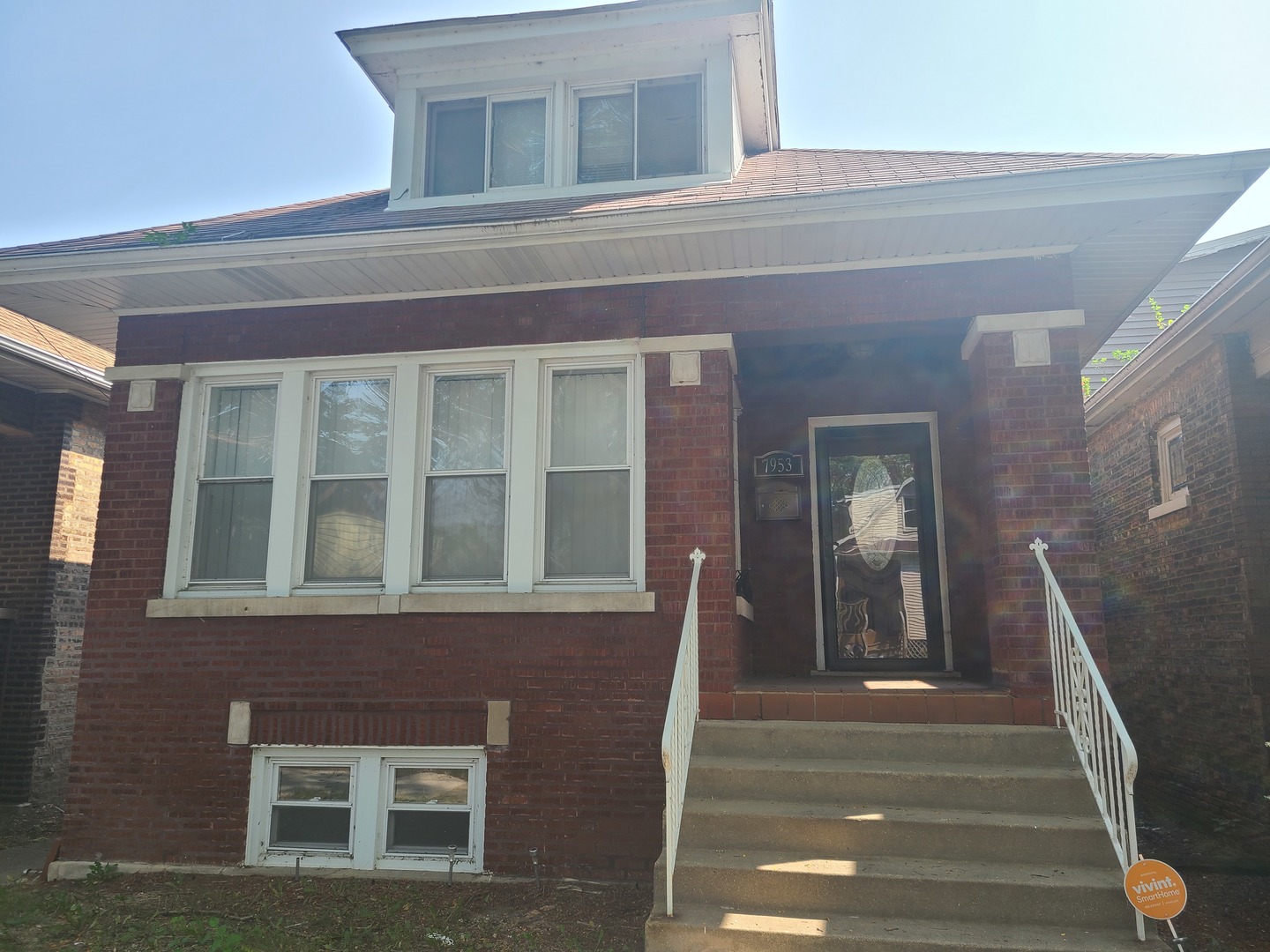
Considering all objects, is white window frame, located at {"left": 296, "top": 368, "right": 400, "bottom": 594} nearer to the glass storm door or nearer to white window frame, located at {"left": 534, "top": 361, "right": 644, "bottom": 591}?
white window frame, located at {"left": 534, "top": 361, "right": 644, "bottom": 591}

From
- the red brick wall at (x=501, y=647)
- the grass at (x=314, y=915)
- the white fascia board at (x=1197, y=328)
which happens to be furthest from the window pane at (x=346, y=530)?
the white fascia board at (x=1197, y=328)

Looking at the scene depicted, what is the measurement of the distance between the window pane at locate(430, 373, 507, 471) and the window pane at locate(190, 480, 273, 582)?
4.05 feet

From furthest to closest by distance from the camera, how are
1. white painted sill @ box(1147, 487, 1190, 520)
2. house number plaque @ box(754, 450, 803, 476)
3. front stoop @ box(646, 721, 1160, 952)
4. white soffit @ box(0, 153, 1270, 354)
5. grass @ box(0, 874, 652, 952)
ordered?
white painted sill @ box(1147, 487, 1190, 520)
house number plaque @ box(754, 450, 803, 476)
white soffit @ box(0, 153, 1270, 354)
grass @ box(0, 874, 652, 952)
front stoop @ box(646, 721, 1160, 952)

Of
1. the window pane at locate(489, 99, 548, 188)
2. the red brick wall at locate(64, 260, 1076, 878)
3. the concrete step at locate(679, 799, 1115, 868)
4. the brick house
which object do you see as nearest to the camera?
the concrete step at locate(679, 799, 1115, 868)

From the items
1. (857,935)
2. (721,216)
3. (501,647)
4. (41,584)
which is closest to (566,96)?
(721,216)

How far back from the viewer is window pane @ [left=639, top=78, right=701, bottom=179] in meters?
6.83

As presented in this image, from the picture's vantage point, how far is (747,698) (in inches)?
209

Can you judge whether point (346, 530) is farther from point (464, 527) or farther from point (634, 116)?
point (634, 116)

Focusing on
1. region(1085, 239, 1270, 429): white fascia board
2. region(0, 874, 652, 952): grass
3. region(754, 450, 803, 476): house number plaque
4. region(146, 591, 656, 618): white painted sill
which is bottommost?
region(0, 874, 652, 952): grass

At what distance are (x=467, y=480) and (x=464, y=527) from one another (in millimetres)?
315

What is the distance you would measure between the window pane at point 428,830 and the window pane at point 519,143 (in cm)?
448

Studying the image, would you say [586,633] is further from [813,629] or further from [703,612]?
[813,629]

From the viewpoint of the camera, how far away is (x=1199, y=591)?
25.1ft

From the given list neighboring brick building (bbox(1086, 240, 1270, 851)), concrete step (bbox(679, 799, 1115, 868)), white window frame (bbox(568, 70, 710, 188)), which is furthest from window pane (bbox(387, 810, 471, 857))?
neighboring brick building (bbox(1086, 240, 1270, 851))
